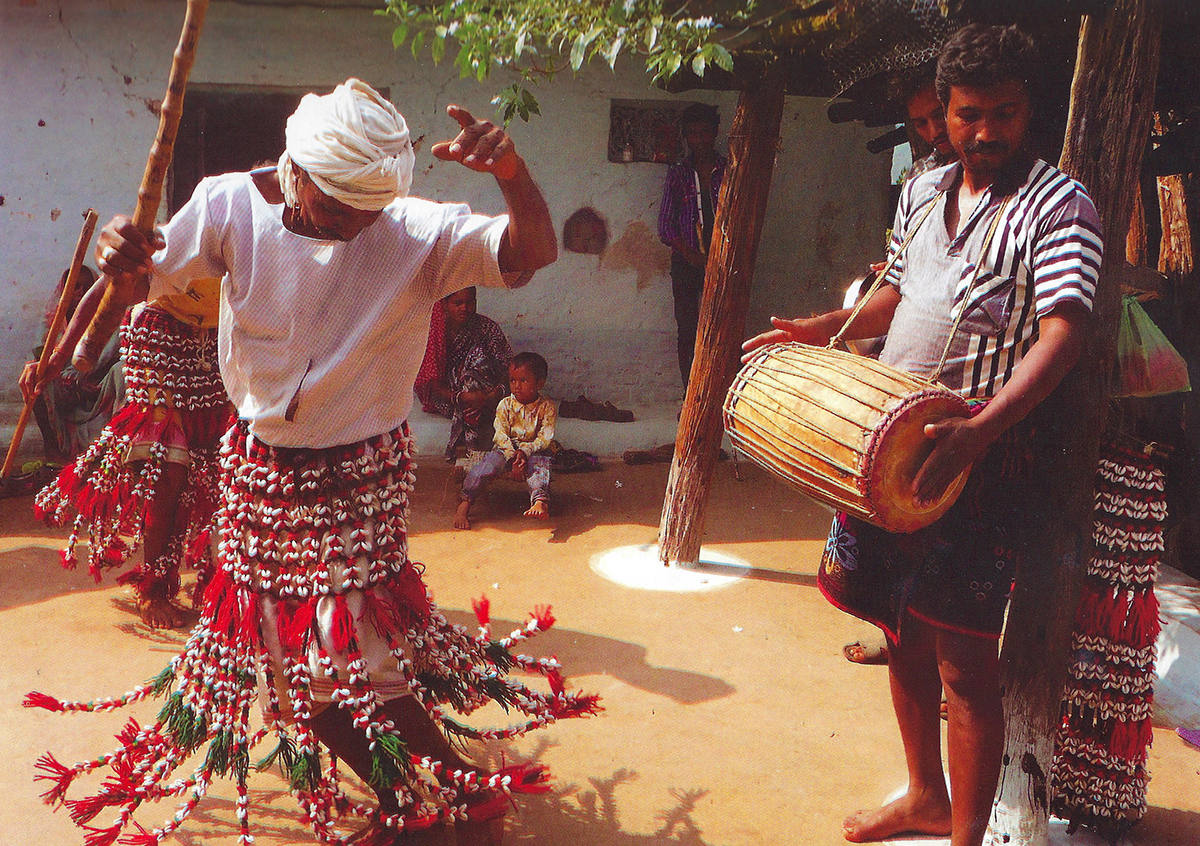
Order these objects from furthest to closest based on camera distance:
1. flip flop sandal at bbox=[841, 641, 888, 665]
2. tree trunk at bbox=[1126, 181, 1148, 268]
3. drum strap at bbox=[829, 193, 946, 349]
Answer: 1. tree trunk at bbox=[1126, 181, 1148, 268]
2. flip flop sandal at bbox=[841, 641, 888, 665]
3. drum strap at bbox=[829, 193, 946, 349]

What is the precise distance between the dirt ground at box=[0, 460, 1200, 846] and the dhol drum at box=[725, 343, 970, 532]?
3.58 ft

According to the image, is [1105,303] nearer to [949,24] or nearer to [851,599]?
[851,599]

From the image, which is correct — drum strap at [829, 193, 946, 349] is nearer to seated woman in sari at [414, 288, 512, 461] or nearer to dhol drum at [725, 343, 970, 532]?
dhol drum at [725, 343, 970, 532]

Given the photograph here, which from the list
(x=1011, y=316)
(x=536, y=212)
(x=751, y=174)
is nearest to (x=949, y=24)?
(x=751, y=174)

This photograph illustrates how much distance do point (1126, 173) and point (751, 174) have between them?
7.63 feet

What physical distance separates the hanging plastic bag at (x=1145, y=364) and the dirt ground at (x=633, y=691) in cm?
124

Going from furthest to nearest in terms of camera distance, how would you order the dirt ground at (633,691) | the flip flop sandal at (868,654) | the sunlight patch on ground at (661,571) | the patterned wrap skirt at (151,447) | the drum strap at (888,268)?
the sunlight patch on ground at (661,571) < the patterned wrap skirt at (151,447) < the flip flop sandal at (868,654) < the dirt ground at (633,691) < the drum strap at (888,268)

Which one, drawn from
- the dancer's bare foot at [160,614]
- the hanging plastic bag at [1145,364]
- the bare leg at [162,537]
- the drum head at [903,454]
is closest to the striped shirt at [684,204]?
the bare leg at [162,537]

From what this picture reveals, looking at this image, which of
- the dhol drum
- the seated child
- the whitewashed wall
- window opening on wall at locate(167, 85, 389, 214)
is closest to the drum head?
the dhol drum

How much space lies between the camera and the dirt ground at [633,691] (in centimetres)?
261

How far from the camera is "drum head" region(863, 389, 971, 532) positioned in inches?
75.7

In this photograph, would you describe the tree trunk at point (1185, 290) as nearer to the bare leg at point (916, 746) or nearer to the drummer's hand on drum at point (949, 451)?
the bare leg at point (916, 746)

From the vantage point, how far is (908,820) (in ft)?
8.12

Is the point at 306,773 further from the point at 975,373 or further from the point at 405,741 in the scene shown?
the point at 975,373
